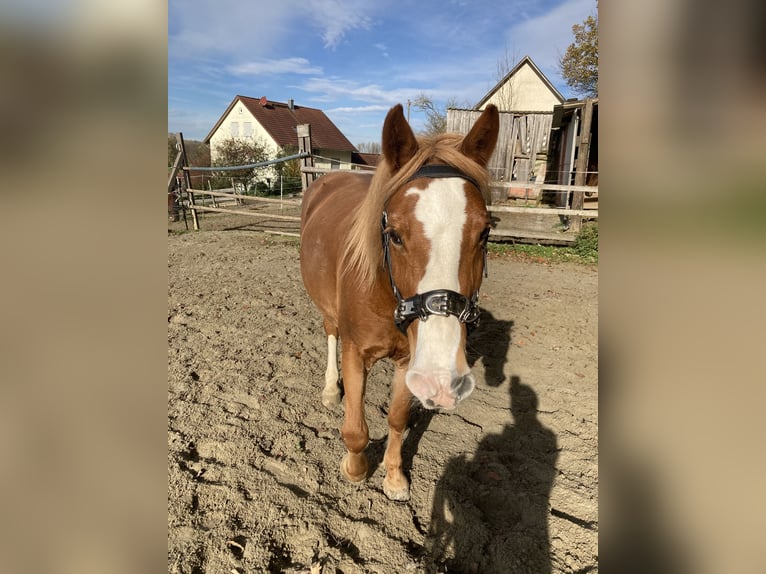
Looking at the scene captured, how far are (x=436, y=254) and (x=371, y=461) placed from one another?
1878 mm

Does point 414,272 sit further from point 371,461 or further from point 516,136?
point 516,136

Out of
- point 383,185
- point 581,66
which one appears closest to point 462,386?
point 383,185

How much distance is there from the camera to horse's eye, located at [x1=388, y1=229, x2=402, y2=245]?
1698mm

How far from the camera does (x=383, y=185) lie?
1.88 meters

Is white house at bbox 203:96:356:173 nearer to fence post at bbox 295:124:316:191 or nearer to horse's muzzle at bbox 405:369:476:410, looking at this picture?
fence post at bbox 295:124:316:191

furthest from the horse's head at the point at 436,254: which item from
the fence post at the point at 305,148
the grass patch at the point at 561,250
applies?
the fence post at the point at 305,148

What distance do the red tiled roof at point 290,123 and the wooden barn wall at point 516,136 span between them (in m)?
14.5

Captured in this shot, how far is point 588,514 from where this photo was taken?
2311 millimetres

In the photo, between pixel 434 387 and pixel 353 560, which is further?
pixel 353 560

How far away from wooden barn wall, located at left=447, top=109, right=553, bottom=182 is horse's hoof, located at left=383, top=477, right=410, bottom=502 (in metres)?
12.9

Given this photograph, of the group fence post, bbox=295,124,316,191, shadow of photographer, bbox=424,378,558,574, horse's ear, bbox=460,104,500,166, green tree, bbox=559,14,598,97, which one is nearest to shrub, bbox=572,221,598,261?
fence post, bbox=295,124,316,191
